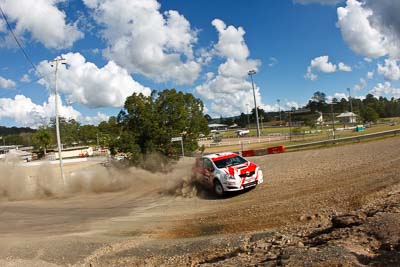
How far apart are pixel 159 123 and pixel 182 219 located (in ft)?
53.3

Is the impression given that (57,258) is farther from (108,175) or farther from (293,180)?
(108,175)

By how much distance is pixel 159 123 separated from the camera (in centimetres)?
2775

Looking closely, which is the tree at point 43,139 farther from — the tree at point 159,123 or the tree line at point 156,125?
the tree at point 159,123

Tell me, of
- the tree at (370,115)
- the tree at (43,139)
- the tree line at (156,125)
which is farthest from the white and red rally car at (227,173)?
the tree at (370,115)

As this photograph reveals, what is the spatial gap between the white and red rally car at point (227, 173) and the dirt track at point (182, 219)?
45cm

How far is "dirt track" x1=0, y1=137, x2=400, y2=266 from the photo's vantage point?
8977mm

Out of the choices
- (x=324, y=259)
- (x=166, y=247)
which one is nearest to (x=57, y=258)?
(x=166, y=247)

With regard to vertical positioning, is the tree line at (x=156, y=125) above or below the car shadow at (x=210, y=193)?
above

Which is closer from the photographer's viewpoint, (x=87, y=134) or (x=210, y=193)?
(x=210, y=193)

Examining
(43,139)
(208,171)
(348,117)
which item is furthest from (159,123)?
(348,117)

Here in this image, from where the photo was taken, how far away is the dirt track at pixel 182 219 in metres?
8.98

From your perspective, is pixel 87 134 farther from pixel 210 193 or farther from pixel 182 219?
pixel 182 219

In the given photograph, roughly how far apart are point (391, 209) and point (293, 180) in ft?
25.9

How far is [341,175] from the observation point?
1427 centimetres
